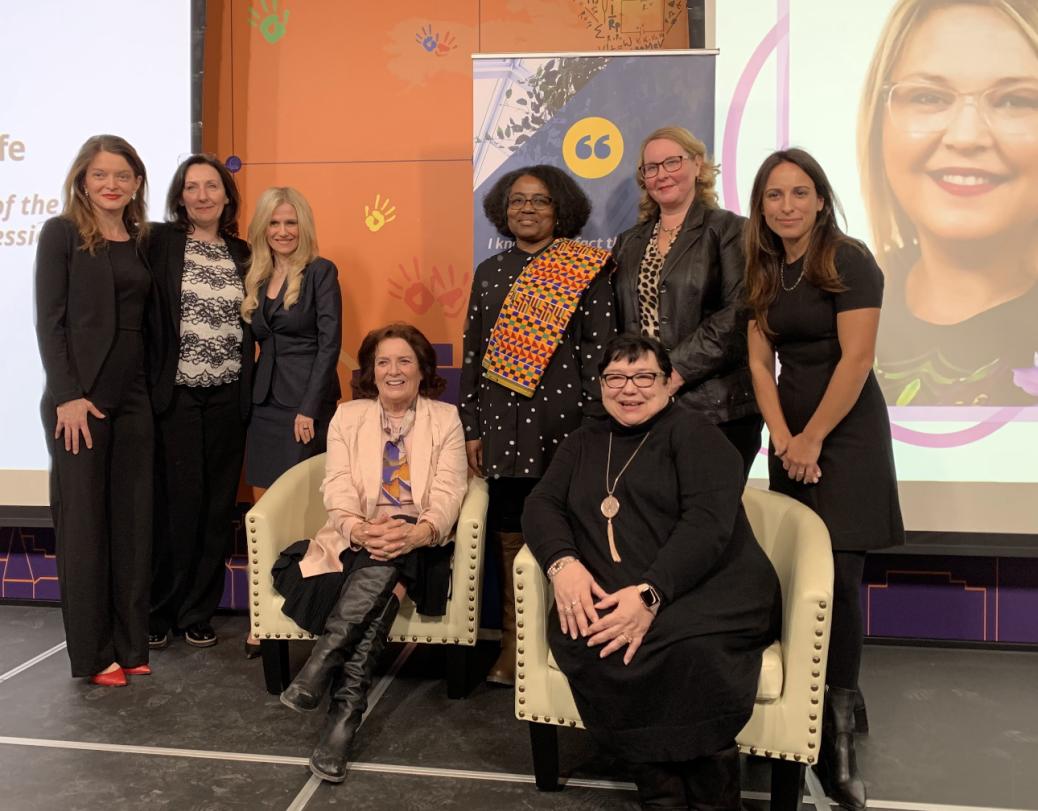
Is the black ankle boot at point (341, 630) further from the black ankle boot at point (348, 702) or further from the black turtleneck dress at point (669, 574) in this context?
the black turtleneck dress at point (669, 574)

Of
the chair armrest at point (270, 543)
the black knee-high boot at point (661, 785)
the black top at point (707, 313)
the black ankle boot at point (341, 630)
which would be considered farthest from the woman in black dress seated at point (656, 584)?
the chair armrest at point (270, 543)

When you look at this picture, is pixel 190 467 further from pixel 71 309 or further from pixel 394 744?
pixel 394 744

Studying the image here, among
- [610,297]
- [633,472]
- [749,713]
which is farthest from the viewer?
[610,297]

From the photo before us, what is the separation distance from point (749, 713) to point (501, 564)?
1150mm

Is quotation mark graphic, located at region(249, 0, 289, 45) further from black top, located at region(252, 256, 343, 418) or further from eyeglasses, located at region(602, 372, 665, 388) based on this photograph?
eyeglasses, located at region(602, 372, 665, 388)

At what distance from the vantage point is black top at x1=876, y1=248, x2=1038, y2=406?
9.82 ft

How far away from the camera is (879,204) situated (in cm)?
305

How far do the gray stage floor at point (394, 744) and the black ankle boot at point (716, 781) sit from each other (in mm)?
275

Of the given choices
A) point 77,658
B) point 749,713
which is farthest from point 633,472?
point 77,658

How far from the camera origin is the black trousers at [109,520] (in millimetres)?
2834

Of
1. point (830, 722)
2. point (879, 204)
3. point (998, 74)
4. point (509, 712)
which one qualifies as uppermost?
point (998, 74)

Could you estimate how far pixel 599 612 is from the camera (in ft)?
6.75

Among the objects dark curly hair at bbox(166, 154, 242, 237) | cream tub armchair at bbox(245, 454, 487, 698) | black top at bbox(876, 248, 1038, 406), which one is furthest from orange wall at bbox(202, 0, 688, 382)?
black top at bbox(876, 248, 1038, 406)

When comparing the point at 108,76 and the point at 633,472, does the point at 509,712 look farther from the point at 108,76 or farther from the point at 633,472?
the point at 108,76
